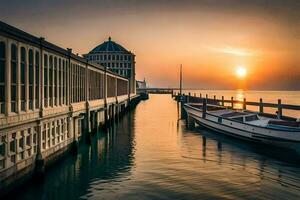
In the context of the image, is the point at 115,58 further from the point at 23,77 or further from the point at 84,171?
the point at 23,77

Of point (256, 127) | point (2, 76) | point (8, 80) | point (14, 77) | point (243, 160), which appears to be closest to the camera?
point (2, 76)

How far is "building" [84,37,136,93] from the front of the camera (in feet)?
454

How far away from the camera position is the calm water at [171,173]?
61.8ft

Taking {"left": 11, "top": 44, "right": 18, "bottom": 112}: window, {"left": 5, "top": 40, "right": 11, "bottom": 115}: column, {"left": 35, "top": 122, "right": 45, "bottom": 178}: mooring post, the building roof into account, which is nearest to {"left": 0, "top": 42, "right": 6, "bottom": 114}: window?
{"left": 5, "top": 40, "right": 11, "bottom": 115}: column

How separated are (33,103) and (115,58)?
11957 centimetres

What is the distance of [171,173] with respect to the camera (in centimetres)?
2320

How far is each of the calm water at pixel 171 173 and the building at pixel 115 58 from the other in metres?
103

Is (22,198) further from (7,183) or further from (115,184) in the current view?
(115,184)

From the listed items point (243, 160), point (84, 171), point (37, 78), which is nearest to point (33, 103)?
point (37, 78)

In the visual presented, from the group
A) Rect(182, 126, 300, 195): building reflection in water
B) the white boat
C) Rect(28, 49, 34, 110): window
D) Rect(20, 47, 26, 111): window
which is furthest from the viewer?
the white boat

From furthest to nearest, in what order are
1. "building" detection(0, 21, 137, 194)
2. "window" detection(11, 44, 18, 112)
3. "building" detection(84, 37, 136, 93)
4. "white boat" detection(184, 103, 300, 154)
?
"building" detection(84, 37, 136, 93), "white boat" detection(184, 103, 300, 154), "window" detection(11, 44, 18, 112), "building" detection(0, 21, 137, 194)

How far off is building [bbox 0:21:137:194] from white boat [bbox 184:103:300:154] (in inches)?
750

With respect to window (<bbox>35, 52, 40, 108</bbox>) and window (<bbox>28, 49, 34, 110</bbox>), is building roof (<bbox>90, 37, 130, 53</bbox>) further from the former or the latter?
window (<bbox>28, 49, 34, 110</bbox>)

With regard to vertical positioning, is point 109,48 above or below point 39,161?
above
